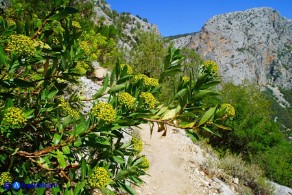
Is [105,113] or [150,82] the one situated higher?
[150,82]

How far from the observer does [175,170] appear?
7973 mm

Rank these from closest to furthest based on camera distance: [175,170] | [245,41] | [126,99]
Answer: [126,99], [175,170], [245,41]

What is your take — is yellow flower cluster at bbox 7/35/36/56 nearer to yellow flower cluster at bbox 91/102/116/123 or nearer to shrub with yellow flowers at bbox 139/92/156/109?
yellow flower cluster at bbox 91/102/116/123

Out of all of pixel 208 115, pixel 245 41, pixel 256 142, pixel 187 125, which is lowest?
pixel 256 142

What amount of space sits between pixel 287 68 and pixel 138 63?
112090 mm

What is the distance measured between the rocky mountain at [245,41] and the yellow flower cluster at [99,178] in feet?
293

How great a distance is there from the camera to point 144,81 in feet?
8.10

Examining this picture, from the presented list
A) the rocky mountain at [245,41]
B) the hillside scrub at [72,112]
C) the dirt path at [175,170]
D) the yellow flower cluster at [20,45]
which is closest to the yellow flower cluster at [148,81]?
the hillside scrub at [72,112]

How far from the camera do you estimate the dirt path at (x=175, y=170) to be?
7.13 metres

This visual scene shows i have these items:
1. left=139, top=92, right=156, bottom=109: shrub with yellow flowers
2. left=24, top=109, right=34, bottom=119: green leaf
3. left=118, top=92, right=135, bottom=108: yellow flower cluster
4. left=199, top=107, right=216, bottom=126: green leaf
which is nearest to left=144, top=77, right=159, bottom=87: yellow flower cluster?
left=139, top=92, right=156, bottom=109: shrub with yellow flowers

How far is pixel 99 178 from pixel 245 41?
347 feet

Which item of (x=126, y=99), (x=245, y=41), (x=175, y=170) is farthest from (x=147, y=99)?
(x=245, y=41)

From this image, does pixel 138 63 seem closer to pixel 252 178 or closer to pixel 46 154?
pixel 252 178

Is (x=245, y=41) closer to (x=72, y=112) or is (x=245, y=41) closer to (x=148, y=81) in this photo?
(x=148, y=81)
